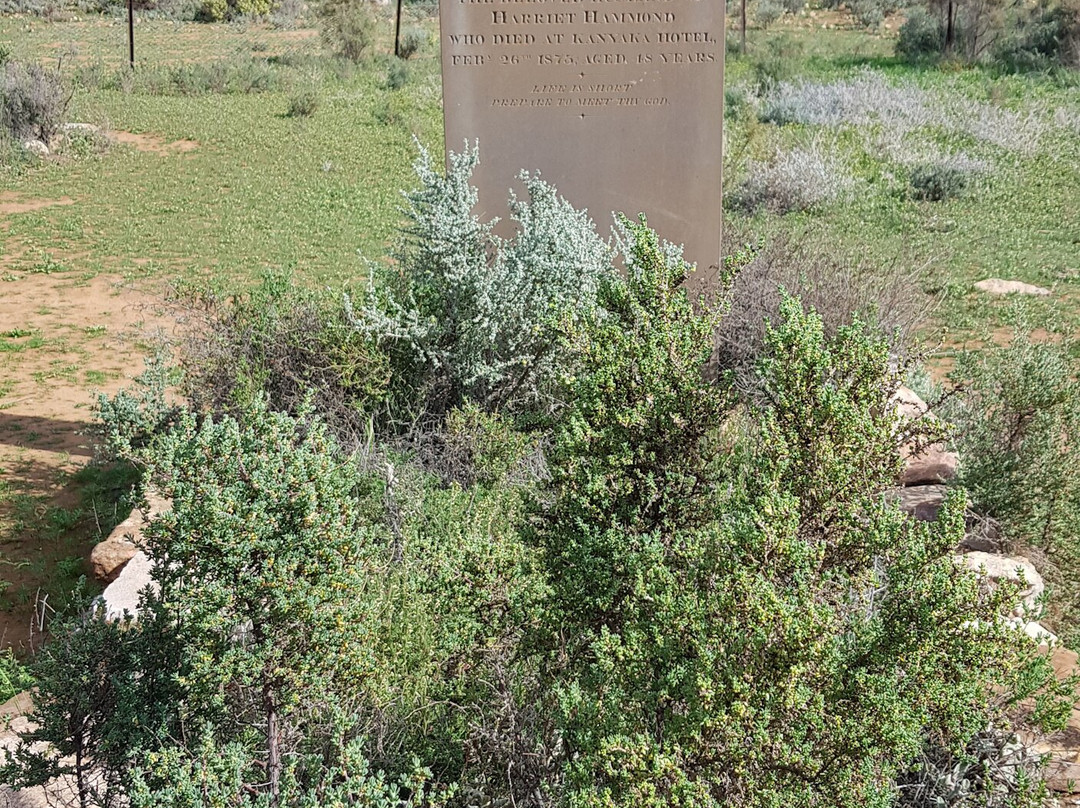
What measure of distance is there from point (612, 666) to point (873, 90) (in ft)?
46.1

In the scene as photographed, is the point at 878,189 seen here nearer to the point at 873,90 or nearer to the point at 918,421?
the point at 873,90

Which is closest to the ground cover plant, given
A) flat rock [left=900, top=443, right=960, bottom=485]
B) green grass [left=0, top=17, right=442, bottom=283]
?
flat rock [left=900, top=443, right=960, bottom=485]

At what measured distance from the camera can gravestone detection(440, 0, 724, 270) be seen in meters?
5.45

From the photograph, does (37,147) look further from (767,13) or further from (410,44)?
(767,13)

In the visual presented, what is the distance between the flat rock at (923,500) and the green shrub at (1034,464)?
0.15m

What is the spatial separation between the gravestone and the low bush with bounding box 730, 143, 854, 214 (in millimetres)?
4162

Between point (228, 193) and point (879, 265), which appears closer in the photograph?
point (879, 265)

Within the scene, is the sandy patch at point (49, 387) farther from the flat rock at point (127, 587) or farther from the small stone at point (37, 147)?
the small stone at point (37, 147)

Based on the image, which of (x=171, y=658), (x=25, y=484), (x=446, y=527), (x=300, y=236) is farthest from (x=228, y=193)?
(x=171, y=658)

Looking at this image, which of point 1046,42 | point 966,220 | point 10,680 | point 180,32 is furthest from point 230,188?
point 180,32

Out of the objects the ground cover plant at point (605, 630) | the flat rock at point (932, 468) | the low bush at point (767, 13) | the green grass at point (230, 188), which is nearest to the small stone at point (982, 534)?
the flat rock at point (932, 468)

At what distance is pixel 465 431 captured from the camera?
15.3 feet

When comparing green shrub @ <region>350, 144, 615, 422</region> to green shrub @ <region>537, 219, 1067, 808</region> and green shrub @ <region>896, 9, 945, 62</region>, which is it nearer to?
green shrub @ <region>537, 219, 1067, 808</region>

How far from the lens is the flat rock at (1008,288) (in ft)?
25.7
